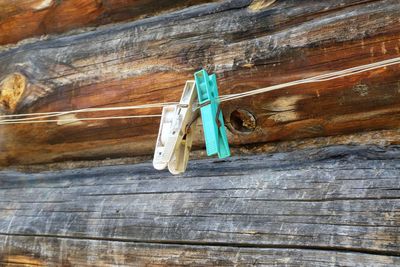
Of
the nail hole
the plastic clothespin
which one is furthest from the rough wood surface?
the plastic clothespin

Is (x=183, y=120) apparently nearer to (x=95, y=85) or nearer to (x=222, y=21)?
(x=222, y=21)

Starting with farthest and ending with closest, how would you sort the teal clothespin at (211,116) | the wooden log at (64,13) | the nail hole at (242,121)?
1. the wooden log at (64,13)
2. the nail hole at (242,121)
3. the teal clothespin at (211,116)

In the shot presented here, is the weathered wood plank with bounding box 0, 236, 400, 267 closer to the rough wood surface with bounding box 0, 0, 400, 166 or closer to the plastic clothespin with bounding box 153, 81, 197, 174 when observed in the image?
the plastic clothespin with bounding box 153, 81, 197, 174

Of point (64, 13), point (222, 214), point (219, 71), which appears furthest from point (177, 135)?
point (64, 13)

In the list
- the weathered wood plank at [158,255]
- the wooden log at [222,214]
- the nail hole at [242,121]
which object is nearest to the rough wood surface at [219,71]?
the nail hole at [242,121]

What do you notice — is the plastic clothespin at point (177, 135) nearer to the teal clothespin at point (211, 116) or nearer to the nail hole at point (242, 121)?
the teal clothespin at point (211, 116)

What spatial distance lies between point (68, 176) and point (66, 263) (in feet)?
1.21

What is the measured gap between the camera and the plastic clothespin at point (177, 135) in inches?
65.7

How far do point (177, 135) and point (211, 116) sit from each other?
4.0 inches

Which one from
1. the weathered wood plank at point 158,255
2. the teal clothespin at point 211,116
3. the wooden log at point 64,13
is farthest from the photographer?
the wooden log at point 64,13

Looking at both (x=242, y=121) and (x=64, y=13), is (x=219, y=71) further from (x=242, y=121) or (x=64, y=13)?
(x=64, y=13)

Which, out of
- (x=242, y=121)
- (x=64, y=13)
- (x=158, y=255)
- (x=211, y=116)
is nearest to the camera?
(x=211, y=116)

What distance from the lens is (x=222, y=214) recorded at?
170 cm

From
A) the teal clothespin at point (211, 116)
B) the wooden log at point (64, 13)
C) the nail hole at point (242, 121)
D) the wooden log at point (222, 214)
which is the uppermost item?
the wooden log at point (64, 13)
